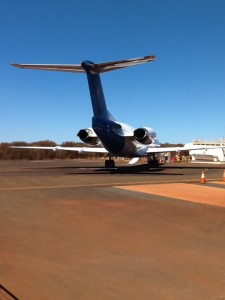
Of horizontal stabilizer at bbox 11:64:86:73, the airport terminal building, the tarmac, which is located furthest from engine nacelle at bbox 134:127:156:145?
the airport terminal building

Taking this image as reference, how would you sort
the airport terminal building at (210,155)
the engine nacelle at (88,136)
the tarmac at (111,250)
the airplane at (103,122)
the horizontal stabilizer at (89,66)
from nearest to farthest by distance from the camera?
the tarmac at (111,250)
the horizontal stabilizer at (89,66)
the airplane at (103,122)
the engine nacelle at (88,136)
the airport terminal building at (210,155)

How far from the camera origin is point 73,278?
476 cm

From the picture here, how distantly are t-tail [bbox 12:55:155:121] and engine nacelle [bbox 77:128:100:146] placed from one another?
6.08ft

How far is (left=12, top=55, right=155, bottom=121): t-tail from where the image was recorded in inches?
903

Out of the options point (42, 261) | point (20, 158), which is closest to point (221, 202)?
point (42, 261)

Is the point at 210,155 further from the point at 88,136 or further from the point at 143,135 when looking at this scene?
the point at 88,136

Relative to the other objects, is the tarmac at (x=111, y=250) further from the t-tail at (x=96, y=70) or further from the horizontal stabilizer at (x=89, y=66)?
the t-tail at (x=96, y=70)

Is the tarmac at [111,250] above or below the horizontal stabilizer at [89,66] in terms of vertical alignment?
below

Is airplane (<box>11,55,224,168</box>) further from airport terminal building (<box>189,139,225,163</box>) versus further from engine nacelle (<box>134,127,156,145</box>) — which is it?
airport terminal building (<box>189,139,225,163</box>)

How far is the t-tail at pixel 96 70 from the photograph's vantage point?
22.9m

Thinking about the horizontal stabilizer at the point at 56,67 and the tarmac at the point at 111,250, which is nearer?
the tarmac at the point at 111,250

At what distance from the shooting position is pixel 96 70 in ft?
83.0

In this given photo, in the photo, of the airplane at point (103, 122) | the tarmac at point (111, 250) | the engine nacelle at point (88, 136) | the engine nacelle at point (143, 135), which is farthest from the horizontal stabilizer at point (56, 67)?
the tarmac at point (111, 250)

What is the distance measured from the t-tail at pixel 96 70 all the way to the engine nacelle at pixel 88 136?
185 centimetres
